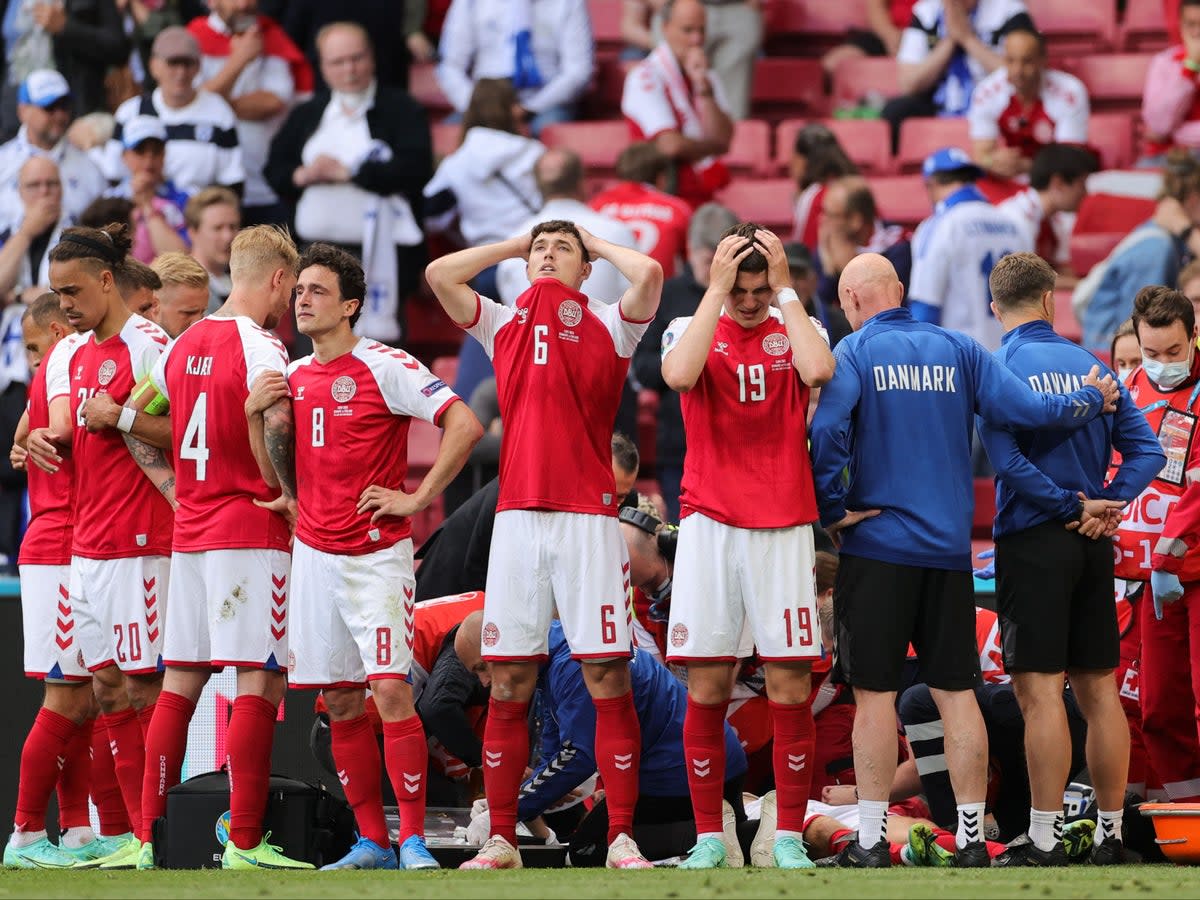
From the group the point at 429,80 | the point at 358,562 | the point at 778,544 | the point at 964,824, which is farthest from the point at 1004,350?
the point at 429,80

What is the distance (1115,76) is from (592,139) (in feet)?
12.0

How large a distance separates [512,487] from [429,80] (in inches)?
339

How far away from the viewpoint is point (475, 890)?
5852 mm

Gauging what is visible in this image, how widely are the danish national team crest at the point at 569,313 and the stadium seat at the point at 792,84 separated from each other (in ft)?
25.5

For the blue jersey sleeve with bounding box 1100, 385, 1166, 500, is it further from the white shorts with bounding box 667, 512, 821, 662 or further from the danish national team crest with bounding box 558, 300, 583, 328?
the danish national team crest with bounding box 558, 300, 583, 328

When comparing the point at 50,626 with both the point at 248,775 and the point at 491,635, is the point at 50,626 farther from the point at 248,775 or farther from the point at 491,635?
the point at 491,635

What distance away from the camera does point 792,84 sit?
14.9m

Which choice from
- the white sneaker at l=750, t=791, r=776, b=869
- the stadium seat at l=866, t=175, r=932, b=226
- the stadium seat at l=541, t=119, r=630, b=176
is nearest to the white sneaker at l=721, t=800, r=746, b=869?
the white sneaker at l=750, t=791, r=776, b=869

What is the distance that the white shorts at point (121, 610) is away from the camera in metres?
7.82

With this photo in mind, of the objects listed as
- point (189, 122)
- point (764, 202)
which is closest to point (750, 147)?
point (764, 202)

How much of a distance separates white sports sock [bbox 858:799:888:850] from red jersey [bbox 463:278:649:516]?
1.36 metres

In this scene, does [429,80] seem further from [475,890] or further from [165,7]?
[475,890]

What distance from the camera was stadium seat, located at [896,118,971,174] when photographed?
1346 cm

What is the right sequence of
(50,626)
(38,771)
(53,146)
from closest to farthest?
1. (38,771)
2. (50,626)
3. (53,146)
